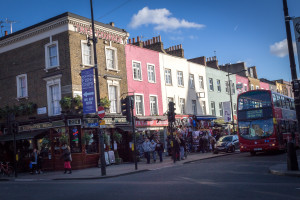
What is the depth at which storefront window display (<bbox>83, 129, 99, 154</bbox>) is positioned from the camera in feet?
74.4

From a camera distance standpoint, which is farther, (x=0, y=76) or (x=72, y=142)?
(x=0, y=76)

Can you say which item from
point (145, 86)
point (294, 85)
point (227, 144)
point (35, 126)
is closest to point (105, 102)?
point (35, 126)

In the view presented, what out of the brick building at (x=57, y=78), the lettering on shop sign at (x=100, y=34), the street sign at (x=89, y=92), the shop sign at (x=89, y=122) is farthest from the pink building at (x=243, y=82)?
the street sign at (x=89, y=92)

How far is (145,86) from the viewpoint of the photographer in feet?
96.0

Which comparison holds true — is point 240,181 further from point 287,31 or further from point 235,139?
point 235,139

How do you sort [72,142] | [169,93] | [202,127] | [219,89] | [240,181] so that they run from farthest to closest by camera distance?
[219,89], [202,127], [169,93], [72,142], [240,181]

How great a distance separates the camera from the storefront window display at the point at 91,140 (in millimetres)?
22672

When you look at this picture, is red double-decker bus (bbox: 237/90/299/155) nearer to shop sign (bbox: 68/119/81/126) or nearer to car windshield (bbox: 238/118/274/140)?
car windshield (bbox: 238/118/274/140)

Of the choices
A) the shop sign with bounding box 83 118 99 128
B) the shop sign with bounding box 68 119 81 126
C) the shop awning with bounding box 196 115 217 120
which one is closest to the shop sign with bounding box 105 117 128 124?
the shop sign with bounding box 83 118 99 128

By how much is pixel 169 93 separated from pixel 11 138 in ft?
47.0

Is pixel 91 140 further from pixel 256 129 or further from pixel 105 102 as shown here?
pixel 256 129

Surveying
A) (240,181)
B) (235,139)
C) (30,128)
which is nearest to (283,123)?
(235,139)

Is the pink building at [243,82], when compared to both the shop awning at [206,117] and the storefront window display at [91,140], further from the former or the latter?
the storefront window display at [91,140]

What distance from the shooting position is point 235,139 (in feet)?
95.7
